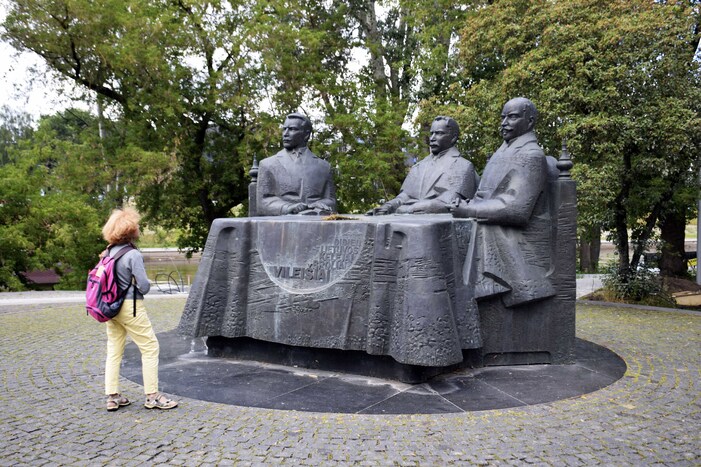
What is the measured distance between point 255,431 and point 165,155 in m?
12.2

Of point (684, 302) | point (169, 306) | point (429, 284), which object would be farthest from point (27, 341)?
point (684, 302)

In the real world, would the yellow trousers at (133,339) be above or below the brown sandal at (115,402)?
above

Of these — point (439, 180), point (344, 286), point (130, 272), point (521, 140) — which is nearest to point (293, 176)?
point (439, 180)

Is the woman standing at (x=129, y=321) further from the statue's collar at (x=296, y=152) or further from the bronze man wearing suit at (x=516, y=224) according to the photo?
the statue's collar at (x=296, y=152)

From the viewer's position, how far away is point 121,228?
14.0ft

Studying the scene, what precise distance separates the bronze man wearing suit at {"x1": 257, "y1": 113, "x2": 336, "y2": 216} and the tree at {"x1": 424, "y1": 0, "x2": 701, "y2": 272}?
16.2 feet

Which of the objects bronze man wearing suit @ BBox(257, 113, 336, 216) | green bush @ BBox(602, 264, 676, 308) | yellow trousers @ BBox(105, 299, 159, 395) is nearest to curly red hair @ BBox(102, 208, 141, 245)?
yellow trousers @ BBox(105, 299, 159, 395)

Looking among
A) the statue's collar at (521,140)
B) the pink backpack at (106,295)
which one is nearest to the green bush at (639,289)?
the statue's collar at (521,140)

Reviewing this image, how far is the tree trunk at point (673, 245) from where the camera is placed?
46.2 ft

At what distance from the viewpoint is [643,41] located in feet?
31.9

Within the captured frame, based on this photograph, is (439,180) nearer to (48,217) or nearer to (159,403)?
(159,403)

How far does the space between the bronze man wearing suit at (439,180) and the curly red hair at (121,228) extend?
286 cm

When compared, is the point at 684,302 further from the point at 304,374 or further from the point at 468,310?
the point at 304,374

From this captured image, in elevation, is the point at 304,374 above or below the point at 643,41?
below
